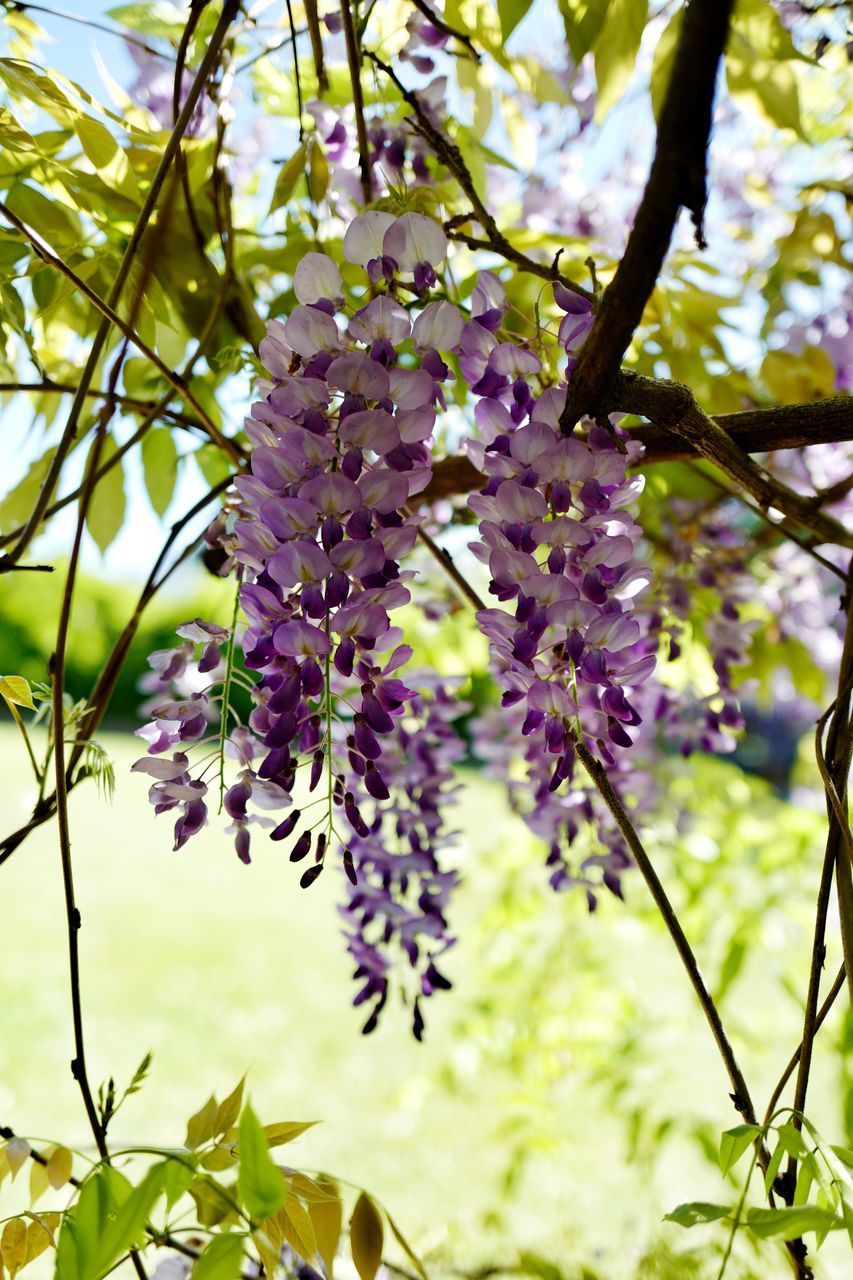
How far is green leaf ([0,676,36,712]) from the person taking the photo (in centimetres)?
53

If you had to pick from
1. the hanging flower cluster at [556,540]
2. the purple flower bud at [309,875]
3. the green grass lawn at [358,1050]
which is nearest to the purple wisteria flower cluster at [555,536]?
the hanging flower cluster at [556,540]

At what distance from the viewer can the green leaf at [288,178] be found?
658 millimetres

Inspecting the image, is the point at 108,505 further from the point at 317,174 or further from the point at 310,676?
the point at 310,676

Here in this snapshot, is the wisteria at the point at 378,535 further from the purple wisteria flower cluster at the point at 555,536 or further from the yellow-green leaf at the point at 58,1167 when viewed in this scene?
the yellow-green leaf at the point at 58,1167

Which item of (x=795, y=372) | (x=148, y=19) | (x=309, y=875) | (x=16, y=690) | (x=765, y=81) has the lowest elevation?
(x=309, y=875)

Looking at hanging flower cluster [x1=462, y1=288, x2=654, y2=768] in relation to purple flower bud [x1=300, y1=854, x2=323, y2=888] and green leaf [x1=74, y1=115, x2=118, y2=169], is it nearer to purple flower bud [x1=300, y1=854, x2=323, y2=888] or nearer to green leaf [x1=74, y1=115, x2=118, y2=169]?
purple flower bud [x1=300, y1=854, x2=323, y2=888]

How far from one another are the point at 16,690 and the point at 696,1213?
15.9 inches

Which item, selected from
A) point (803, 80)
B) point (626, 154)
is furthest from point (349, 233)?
point (626, 154)

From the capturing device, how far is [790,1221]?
1.31ft

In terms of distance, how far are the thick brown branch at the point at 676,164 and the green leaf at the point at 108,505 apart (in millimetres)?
514

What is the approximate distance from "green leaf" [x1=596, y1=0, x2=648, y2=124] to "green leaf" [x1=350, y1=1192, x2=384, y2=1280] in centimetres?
61

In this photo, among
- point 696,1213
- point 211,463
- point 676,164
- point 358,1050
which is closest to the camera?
point 676,164

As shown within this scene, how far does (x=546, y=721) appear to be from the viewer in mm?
491

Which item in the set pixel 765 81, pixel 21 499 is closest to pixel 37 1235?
pixel 21 499
